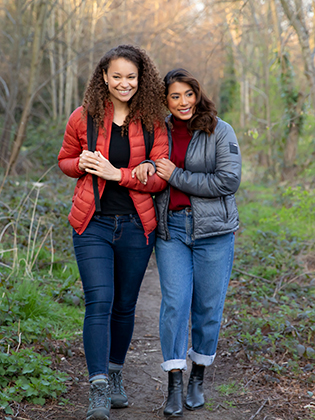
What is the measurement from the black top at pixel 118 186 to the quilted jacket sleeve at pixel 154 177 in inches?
4.0

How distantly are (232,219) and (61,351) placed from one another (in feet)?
5.90

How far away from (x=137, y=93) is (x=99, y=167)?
591 mm

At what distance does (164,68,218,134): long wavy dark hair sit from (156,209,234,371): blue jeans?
1.80ft

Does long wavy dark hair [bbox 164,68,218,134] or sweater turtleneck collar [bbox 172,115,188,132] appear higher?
long wavy dark hair [bbox 164,68,218,134]

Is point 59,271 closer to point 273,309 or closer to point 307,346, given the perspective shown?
point 273,309

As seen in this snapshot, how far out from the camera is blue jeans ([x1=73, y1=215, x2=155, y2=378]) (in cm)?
263

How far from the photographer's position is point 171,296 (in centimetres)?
280

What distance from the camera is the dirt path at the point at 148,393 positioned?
2.85m

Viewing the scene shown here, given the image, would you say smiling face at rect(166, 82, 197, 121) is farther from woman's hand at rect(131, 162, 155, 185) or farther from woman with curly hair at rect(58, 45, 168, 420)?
woman's hand at rect(131, 162, 155, 185)

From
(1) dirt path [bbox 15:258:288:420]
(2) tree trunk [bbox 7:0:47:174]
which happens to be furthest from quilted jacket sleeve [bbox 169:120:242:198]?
(2) tree trunk [bbox 7:0:47:174]

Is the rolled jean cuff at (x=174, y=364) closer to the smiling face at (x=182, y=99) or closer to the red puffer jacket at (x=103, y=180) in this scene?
the red puffer jacket at (x=103, y=180)

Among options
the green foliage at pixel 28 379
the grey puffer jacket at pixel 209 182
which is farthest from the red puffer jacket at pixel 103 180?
the green foliage at pixel 28 379

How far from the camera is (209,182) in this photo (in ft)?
9.18

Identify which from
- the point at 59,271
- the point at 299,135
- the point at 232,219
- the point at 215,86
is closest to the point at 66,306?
the point at 59,271
